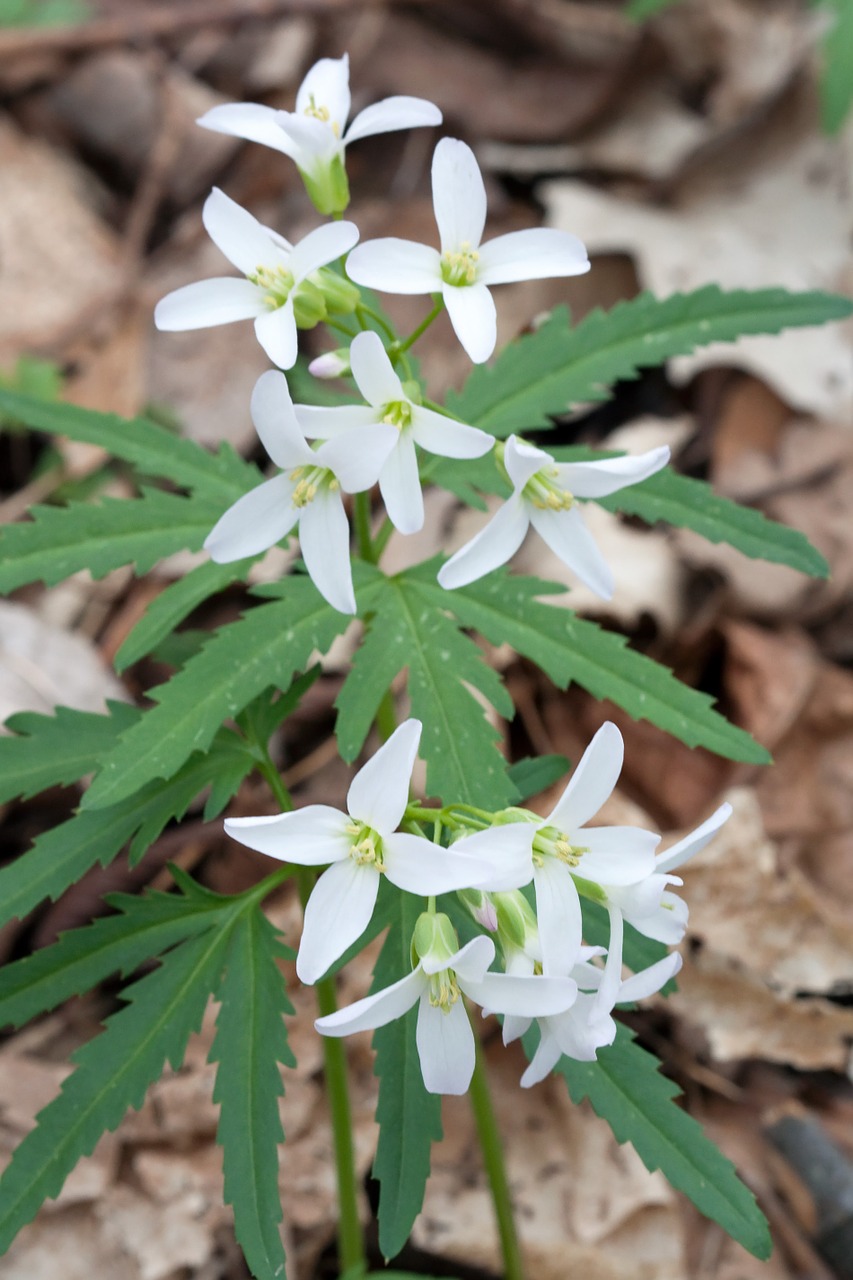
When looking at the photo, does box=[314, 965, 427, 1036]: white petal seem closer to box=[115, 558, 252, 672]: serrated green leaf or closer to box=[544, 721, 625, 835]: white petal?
Answer: box=[544, 721, 625, 835]: white petal

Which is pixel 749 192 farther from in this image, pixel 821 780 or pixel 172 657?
pixel 172 657

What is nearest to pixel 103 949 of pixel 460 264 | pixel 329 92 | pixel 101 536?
pixel 101 536

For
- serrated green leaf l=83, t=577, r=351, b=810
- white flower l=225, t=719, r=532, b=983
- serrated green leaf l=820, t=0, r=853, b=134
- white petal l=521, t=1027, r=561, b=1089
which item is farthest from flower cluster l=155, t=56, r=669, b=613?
serrated green leaf l=820, t=0, r=853, b=134

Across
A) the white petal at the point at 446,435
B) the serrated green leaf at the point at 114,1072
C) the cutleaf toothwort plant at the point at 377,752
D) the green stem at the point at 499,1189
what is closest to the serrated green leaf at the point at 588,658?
the cutleaf toothwort plant at the point at 377,752

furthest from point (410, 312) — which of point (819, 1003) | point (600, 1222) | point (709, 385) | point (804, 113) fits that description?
point (600, 1222)

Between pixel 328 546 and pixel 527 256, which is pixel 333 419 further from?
pixel 527 256

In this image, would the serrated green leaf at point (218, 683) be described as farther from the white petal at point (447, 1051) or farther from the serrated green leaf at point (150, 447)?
the white petal at point (447, 1051)
